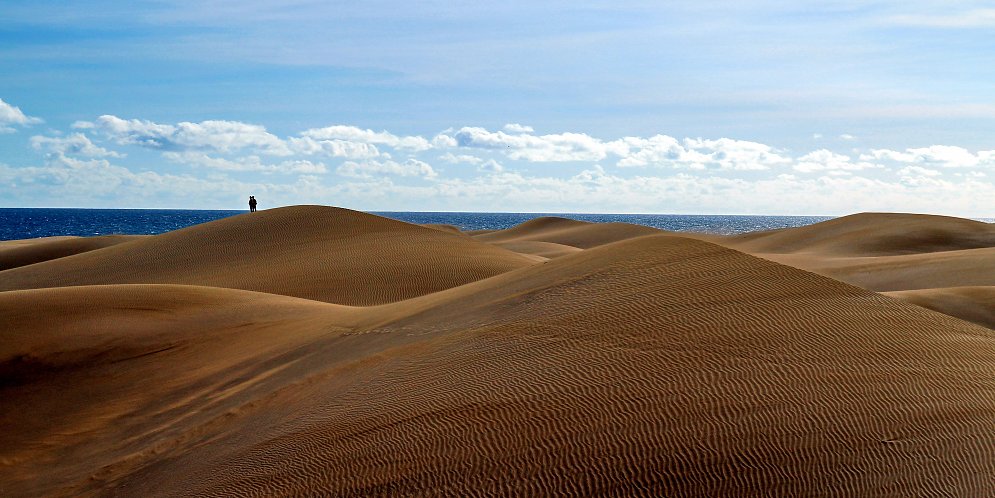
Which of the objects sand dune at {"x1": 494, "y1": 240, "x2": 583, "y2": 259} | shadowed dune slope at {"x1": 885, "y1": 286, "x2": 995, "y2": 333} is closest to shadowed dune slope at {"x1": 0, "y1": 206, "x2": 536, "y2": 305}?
shadowed dune slope at {"x1": 885, "y1": 286, "x2": 995, "y2": 333}

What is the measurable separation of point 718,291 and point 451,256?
40.7 feet

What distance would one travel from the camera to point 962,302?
12.1 meters

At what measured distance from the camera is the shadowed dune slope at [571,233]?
48781 millimetres

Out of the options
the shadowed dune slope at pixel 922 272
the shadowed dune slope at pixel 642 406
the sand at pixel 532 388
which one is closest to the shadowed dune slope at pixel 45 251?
the sand at pixel 532 388

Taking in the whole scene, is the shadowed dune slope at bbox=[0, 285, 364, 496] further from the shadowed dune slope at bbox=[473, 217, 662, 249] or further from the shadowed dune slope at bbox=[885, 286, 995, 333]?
the shadowed dune slope at bbox=[473, 217, 662, 249]

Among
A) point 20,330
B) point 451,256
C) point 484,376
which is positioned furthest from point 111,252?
point 484,376

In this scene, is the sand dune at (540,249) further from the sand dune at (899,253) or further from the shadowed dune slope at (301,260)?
the shadowed dune slope at (301,260)

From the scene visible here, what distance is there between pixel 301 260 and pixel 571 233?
32.9 m

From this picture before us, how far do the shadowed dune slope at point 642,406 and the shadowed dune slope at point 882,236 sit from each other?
27312 mm

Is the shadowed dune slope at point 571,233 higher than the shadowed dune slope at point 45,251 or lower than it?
higher

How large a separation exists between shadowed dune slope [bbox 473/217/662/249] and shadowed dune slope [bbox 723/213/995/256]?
8.31 m

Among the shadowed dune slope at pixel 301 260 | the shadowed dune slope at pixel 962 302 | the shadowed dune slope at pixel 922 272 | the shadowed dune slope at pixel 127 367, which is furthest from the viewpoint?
the shadowed dune slope at pixel 301 260

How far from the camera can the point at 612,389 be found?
575 cm

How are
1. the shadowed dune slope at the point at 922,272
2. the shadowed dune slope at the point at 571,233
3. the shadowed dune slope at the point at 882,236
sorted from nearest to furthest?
the shadowed dune slope at the point at 922,272, the shadowed dune slope at the point at 882,236, the shadowed dune slope at the point at 571,233
